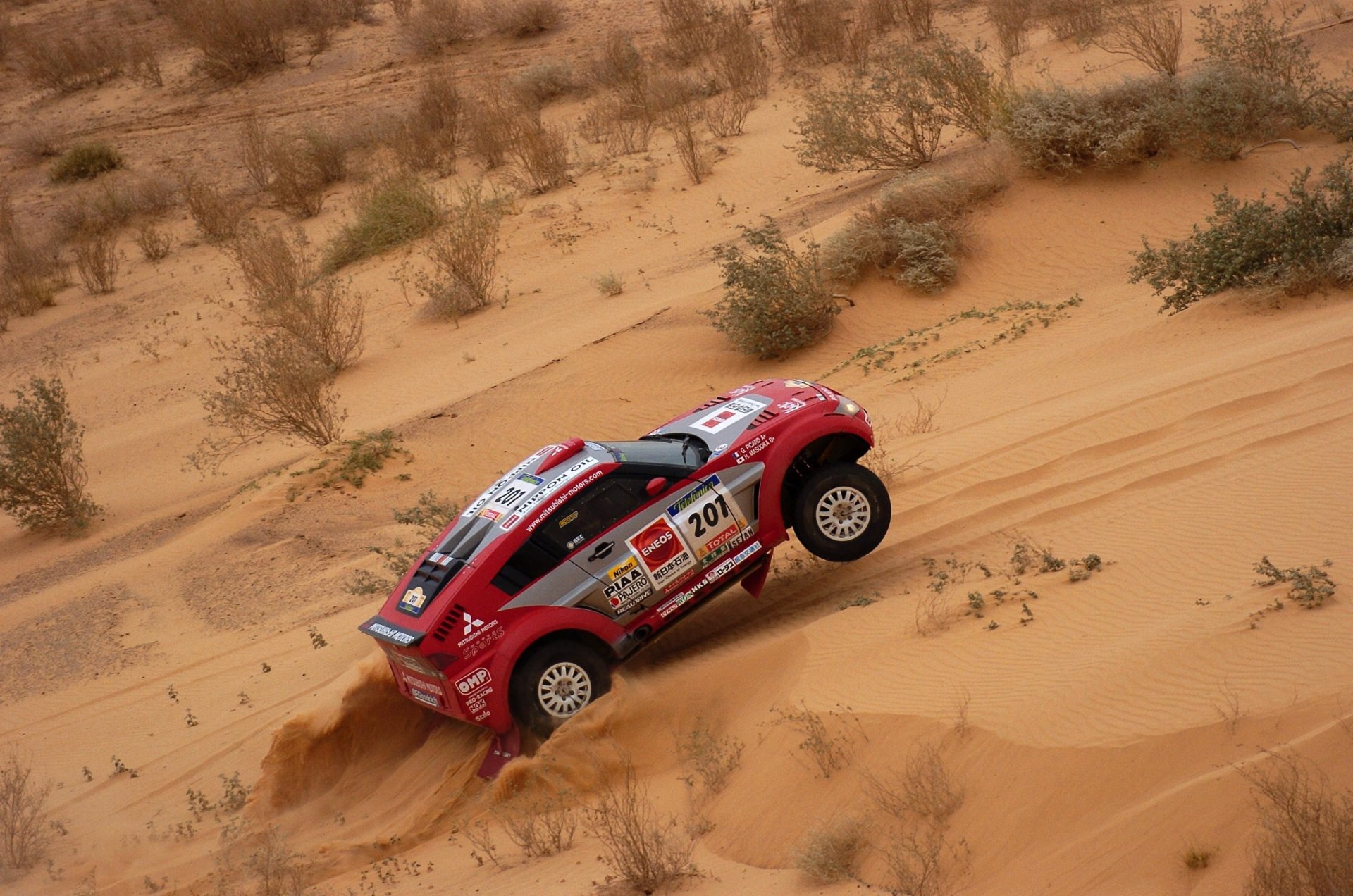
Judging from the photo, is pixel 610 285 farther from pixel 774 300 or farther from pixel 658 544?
pixel 658 544

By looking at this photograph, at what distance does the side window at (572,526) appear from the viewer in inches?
336

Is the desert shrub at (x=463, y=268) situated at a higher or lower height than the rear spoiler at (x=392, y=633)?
higher

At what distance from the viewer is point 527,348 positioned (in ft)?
66.8

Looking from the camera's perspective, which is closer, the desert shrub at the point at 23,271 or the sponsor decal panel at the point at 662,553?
the sponsor decal panel at the point at 662,553

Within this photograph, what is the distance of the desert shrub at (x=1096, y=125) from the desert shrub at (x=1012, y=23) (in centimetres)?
683

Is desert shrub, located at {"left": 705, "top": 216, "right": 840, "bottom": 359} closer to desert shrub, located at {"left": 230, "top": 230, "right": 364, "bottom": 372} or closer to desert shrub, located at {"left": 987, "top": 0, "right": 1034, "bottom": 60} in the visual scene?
desert shrub, located at {"left": 230, "top": 230, "right": 364, "bottom": 372}

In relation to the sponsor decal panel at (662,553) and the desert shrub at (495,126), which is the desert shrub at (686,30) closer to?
the desert shrub at (495,126)

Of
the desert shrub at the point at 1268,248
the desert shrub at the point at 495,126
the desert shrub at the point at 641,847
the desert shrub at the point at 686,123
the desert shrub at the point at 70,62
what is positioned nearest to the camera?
the desert shrub at the point at 641,847

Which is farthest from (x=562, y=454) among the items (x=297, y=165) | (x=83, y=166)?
(x=83, y=166)

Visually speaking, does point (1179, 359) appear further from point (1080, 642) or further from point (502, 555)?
point (502, 555)

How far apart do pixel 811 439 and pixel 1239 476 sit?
325 centimetres

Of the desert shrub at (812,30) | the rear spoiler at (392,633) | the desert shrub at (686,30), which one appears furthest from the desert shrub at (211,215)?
the rear spoiler at (392,633)

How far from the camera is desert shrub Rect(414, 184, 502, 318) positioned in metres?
22.3

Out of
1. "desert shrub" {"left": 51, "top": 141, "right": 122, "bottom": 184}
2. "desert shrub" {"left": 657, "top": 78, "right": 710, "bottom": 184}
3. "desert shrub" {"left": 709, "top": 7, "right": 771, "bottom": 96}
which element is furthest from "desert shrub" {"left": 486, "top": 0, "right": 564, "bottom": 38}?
"desert shrub" {"left": 51, "top": 141, "right": 122, "bottom": 184}
